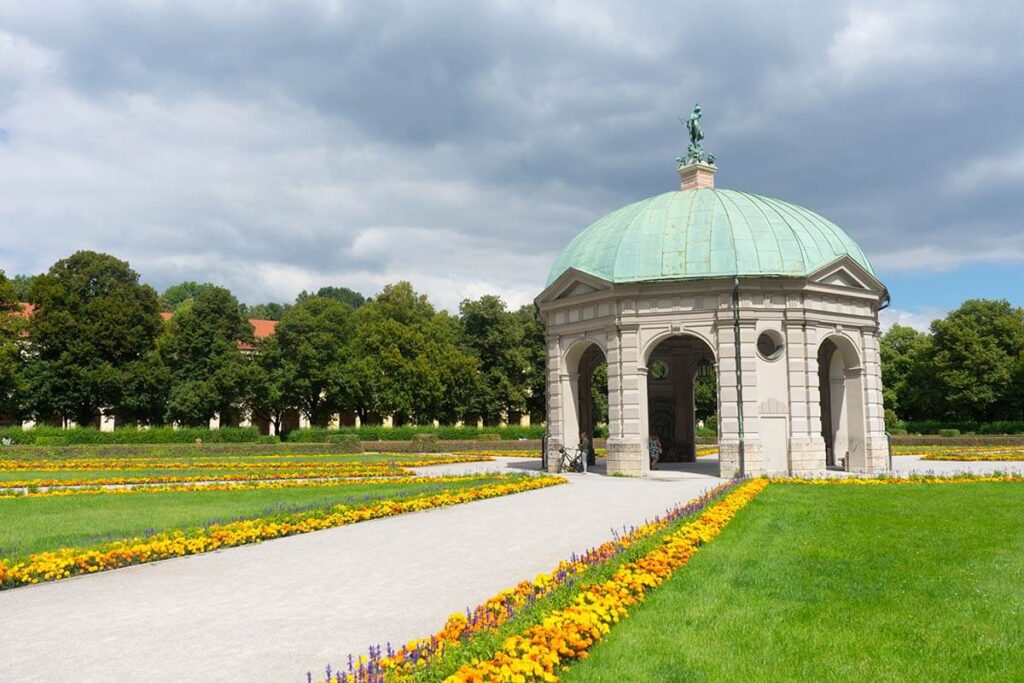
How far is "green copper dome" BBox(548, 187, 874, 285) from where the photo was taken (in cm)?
3094

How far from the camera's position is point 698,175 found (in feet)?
122

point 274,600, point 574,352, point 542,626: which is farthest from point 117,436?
point 542,626

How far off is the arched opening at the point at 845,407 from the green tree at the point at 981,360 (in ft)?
141

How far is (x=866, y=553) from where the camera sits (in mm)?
12234

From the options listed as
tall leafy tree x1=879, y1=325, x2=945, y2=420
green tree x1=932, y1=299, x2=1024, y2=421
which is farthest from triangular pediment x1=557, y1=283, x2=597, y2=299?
tall leafy tree x1=879, y1=325, x2=945, y2=420

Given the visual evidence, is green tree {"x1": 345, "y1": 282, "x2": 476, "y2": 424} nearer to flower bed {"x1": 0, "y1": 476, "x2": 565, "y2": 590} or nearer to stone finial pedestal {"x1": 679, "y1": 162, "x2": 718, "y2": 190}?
stone finial pedestal {"x1": 679, "y1": 162, "x2": 718, "y2": 190}

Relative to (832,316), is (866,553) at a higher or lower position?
lower

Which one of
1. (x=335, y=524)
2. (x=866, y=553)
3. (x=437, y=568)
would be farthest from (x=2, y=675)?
(x=866, y=553)

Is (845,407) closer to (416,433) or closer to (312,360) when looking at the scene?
(416,433)

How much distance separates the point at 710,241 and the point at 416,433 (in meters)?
35.7

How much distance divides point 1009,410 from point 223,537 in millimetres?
74270

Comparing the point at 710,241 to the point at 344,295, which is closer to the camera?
the point at 710,241

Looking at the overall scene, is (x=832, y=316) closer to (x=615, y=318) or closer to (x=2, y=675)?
(x=615, y=318)

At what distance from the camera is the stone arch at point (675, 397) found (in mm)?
42812
